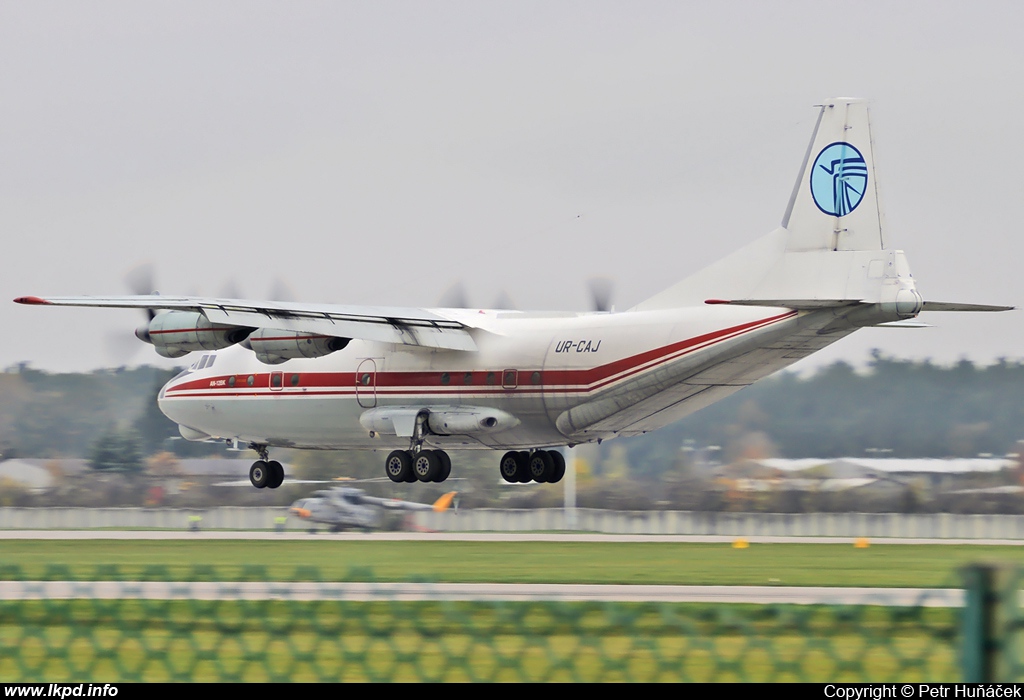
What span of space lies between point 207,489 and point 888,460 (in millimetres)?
28983

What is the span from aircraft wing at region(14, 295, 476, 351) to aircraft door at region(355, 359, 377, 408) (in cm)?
154

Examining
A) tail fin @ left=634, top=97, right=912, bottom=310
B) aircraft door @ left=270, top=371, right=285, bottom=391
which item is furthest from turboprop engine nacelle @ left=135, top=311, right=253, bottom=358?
tail fin @ left=634, top=97, right=912, bottom=310

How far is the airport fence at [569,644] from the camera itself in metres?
6.87

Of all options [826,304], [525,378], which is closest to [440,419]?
[525,378]

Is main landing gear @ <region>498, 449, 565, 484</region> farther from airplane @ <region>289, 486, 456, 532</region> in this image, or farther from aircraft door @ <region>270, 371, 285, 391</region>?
aircraft door @ <region>270, 371, 285, 391</region>

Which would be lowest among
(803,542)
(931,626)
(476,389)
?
(803,542)

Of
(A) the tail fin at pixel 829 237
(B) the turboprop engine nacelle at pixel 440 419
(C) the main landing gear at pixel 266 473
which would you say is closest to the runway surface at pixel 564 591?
(A) the tail fin at pixel 829 237

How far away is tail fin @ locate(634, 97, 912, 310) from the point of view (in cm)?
2750

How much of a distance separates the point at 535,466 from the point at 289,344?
26.0ft

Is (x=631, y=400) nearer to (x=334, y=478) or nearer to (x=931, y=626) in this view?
(x=931, y=626)

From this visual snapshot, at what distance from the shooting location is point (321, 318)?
3167 centimetres

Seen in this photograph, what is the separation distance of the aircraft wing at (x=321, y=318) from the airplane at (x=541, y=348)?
0.16 ft

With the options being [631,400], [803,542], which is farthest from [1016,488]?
[631,400]
